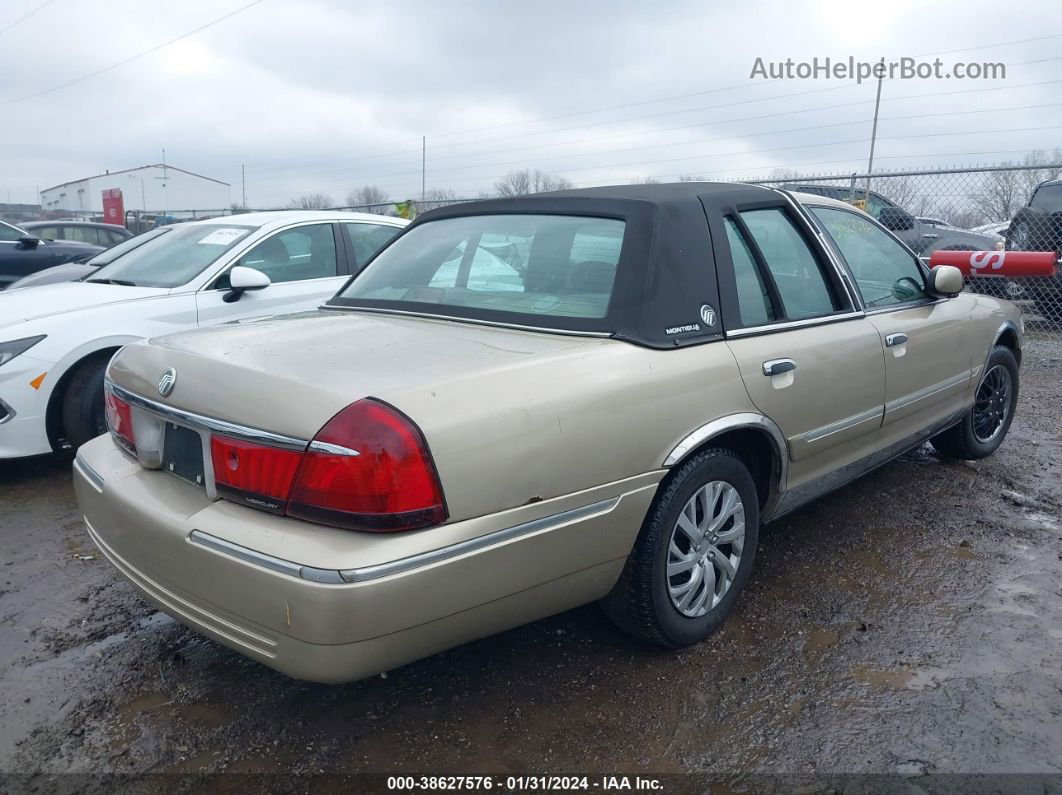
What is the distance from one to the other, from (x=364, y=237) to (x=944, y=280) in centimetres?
384

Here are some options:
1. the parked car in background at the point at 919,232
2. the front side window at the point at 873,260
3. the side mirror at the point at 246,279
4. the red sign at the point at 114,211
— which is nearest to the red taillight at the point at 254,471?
the front side window at the point at 873,260

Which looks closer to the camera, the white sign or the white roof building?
the white sign

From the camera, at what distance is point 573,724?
2.46m

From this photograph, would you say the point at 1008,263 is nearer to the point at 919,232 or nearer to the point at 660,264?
the point at 919,232

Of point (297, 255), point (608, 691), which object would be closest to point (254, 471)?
point (608, 691)

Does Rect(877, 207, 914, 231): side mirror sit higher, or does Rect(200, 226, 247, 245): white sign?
Rect(877, 207, 914, 231): side mirror

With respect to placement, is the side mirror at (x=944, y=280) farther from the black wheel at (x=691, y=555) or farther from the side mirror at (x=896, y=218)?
the side mirror at (x=896, y=218)

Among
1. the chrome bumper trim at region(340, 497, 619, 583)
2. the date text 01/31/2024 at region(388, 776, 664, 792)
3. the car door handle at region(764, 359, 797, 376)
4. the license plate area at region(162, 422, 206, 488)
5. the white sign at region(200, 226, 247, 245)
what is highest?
the white sign at region(200, 226, 247, 245)

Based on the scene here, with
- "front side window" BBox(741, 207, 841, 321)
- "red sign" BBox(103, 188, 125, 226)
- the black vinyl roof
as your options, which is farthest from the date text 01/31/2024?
"red sign" BBox(103, 188, 125, 226)

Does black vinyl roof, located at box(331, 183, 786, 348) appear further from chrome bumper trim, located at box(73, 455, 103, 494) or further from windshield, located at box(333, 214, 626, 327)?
chrome bumper trim, located at box(73, 455, 103, 494)

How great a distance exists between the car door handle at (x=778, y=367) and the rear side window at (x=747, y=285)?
0.16 meters

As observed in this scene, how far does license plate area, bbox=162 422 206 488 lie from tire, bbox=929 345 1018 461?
13.0 feet

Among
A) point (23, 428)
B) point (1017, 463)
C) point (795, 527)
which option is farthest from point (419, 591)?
point (1017, 463)

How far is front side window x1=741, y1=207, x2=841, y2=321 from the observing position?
3.19 meters
